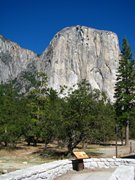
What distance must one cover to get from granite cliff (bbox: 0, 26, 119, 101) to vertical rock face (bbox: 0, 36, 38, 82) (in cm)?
2971

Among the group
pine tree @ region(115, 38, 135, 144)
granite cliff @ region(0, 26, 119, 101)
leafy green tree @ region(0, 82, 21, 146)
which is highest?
granite cliff @ region(0, 26, 119, 101)

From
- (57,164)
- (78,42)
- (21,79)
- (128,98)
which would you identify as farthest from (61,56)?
(57,164)

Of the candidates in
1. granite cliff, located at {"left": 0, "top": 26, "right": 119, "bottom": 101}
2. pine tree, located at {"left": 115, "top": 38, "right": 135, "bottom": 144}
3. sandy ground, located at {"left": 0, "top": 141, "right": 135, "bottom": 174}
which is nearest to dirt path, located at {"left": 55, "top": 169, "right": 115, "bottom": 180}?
sandy ground, located at {"left": 0, "top": 141, "right": 135, "bottom": 174}

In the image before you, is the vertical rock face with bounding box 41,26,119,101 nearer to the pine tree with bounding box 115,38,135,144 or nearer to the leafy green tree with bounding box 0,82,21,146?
the pine tree with bounding box 115,38,135,144

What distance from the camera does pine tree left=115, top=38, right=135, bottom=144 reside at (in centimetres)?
3491

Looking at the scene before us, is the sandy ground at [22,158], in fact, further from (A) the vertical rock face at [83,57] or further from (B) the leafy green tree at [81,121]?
(A) the vertical rock face at [83,57]

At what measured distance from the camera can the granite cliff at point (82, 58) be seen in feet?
372

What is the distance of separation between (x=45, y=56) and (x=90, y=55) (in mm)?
18471

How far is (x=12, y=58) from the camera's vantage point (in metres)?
156

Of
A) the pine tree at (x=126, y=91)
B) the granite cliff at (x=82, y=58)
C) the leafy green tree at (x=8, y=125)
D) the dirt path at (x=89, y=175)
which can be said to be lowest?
the dirt path at (x=89, y=175)

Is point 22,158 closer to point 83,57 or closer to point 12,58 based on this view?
point 83,57

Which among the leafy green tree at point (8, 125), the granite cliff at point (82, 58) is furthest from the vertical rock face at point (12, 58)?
the leafy green tree at point (8, 125)

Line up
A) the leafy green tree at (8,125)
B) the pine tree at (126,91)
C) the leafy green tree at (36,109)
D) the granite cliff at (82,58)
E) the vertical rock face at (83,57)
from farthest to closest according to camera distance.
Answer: the vertical rock face at (83,57) < the granite cliff at (82,58) < the pine tree at (126,91) < the leafy green tree at (36,109) < the leafy green tree at (8,125)

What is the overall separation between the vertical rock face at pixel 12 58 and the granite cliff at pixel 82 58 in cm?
2971
